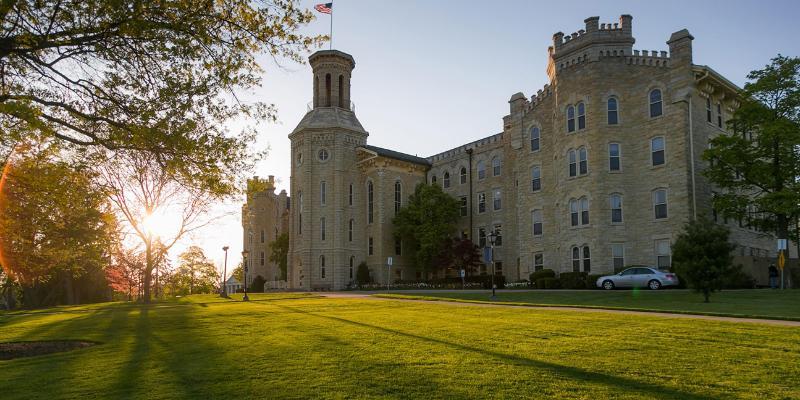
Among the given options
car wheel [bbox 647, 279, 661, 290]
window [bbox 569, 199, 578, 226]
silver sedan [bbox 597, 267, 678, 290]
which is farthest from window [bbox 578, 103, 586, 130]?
car wheel [bbox 647, 279, 661, 290]

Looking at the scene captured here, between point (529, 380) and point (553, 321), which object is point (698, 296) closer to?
point (553, 321)

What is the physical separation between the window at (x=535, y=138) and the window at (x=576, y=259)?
8.28 metres

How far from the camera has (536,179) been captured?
4103 centimetres

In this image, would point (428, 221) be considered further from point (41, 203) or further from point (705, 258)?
point (41, 203)

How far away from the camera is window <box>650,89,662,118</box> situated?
112 feet

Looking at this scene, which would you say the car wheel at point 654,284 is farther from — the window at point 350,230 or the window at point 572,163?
the window at point 350,230

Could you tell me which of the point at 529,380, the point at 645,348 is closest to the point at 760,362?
the point at 645,348

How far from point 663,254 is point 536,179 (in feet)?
34.3

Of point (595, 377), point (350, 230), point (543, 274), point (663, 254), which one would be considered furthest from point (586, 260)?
point (595, 377)

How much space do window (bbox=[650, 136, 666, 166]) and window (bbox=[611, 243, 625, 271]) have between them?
5.04 metres

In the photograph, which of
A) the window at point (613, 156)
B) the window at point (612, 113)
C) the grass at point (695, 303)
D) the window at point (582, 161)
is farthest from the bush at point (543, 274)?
the grass at point (695, 303)

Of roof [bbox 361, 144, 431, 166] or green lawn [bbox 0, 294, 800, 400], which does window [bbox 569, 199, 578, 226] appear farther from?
green lawn [bbox 0, 294, 800, 400]

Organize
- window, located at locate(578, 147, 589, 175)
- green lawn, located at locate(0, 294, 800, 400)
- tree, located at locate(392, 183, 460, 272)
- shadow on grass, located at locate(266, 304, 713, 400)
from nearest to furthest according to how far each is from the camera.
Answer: shadow on grass, located at locate(266, 304, 713, 400), green lawn, located at locate(0, 294, 800, 400), window, located at locate(578, 147, 589, 175), tree, located at locate(392, 183, 460, 272)

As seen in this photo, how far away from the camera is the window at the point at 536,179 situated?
40.8 metres
